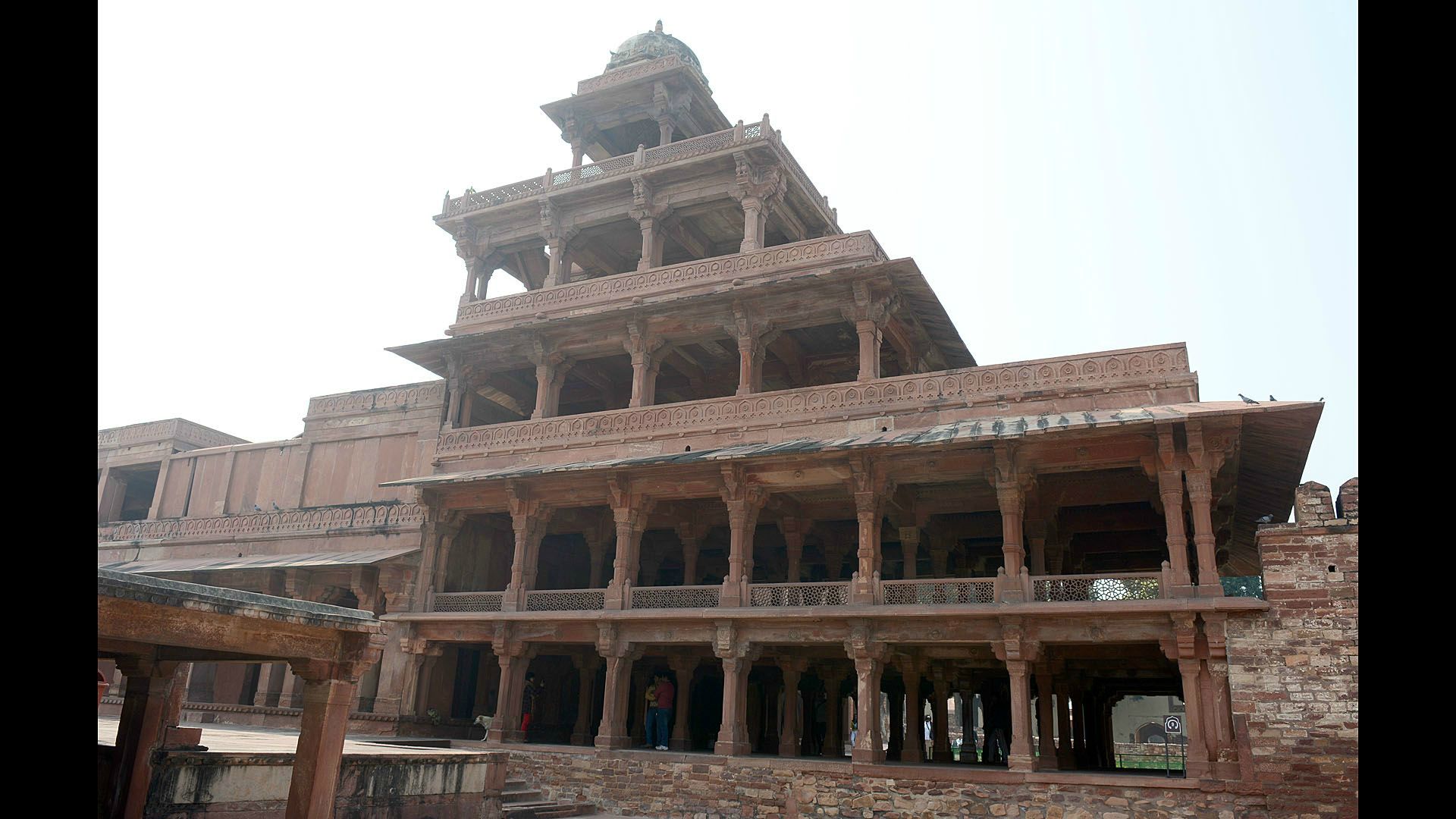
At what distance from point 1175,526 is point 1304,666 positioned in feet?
9.44

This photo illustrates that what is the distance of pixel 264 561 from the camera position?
26.1 metres

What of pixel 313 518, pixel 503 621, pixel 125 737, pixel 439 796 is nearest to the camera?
pixel 125 737

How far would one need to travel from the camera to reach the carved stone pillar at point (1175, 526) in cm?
1586

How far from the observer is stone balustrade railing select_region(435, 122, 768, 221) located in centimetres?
2459

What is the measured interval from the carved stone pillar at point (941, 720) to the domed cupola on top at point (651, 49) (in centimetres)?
1963

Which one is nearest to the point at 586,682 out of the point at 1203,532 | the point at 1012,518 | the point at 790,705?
the point at 790,705

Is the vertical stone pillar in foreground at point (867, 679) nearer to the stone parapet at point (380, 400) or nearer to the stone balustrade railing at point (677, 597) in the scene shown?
the stone balustrade railing at point (677, 597)

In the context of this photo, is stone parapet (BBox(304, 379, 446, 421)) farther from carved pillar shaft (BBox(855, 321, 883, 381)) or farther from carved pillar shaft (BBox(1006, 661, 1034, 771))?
carved pillar shaft (BBox(1006, 661, 1034, 771))

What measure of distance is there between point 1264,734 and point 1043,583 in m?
4.38

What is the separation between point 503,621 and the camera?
21.8 meters

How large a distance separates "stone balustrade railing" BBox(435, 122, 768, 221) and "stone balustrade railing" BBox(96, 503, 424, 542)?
898 centimetres

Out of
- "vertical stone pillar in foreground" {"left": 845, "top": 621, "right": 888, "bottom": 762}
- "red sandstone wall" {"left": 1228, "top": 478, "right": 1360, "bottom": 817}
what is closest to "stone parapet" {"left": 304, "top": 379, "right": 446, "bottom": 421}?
"vertical stone pillar in foreground" {"left": 845, "top": 621, "right": 888, "bottom": 762}
